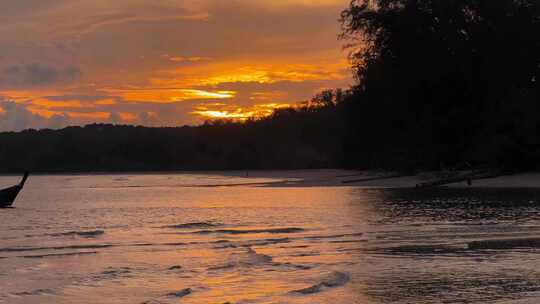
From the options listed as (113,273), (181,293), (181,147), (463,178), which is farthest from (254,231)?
(181,147)

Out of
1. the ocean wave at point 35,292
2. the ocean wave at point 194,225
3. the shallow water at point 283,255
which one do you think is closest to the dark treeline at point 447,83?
the shallow water at point 283,255

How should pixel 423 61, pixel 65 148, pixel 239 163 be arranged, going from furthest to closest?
pixel 65 148 < pixel 239 163 < pixel 423 61

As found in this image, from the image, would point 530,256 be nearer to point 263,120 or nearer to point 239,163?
point 239,163

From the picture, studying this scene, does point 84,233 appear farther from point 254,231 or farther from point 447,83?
point 447,83

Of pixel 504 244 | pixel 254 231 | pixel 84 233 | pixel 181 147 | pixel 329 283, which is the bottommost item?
pixel 504 244

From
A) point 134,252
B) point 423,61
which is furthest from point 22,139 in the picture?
point 134,252

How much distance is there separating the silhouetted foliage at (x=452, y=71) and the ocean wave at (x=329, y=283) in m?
36.1

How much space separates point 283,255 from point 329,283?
13.5ft

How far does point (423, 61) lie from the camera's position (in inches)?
2013

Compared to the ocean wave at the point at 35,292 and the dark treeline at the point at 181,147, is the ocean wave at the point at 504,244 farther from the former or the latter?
the dark treeline at the point at 181,147

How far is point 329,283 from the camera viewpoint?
13.7 metres

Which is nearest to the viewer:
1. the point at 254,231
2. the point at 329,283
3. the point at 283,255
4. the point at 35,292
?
the point at 35,292

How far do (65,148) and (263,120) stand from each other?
36614 mm

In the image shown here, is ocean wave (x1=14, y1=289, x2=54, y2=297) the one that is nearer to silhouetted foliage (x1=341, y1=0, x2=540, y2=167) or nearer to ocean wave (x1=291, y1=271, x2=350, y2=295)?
ocean wave (x1=291, y1=271, x2=350, y2=295)
